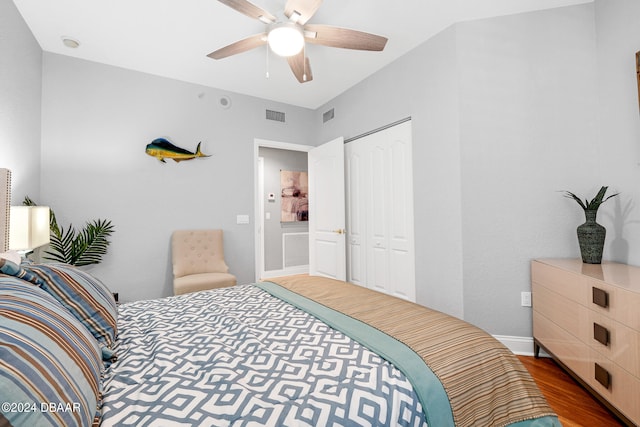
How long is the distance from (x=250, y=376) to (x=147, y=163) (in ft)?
9.78

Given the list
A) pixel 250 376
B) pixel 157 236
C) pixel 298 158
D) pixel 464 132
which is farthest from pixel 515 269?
pixel 298 158

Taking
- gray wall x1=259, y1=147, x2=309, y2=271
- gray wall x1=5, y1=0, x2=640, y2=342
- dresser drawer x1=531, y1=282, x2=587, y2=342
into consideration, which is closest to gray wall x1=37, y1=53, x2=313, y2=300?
gray wall x1=5, y1=0, x2=640, y2=342

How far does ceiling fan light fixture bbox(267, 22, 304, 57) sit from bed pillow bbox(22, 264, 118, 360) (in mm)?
1784

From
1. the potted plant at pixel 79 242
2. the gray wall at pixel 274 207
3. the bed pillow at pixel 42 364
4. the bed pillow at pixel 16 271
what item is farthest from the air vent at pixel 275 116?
the bed pillow at pixel 42 364

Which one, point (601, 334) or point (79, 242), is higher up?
point (79, 242)

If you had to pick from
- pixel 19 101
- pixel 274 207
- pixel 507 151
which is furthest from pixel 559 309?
pixel 274 207

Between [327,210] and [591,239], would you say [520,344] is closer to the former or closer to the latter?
[591,239]

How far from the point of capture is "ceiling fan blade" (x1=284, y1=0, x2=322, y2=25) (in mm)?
1788

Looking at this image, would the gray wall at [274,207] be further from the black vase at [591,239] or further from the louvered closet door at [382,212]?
the black vase at [591,239]

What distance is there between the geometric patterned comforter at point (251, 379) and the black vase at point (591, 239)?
194 cm

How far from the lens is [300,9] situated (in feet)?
6.09

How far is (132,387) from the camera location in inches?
33.1

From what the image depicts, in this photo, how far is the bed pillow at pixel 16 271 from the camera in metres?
0.93

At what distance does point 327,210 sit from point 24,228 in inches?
112
